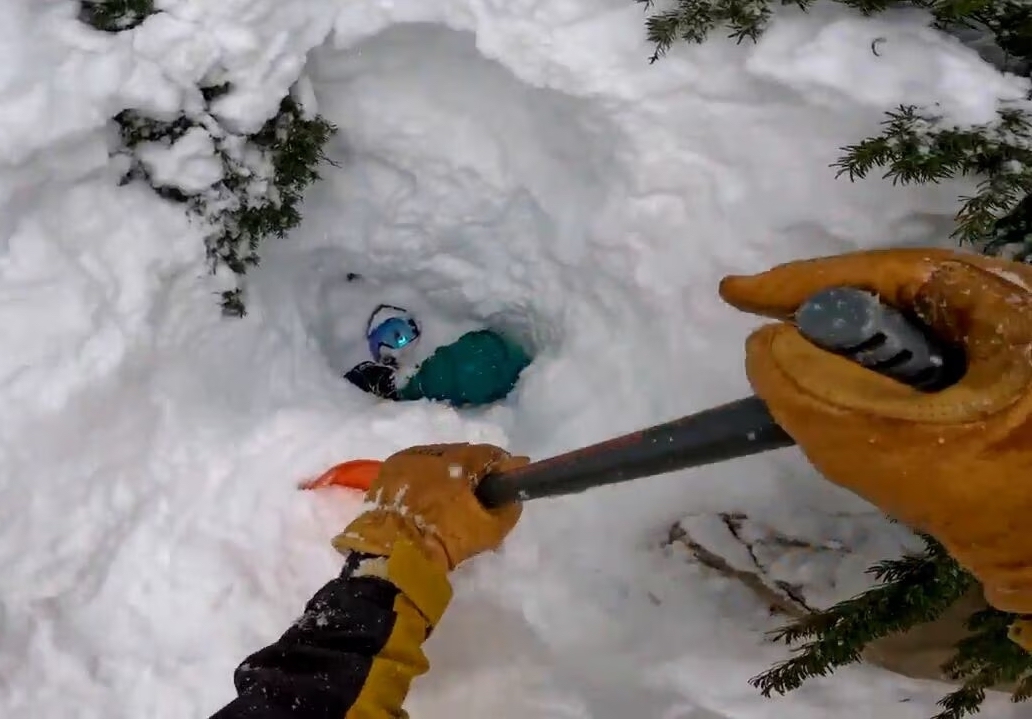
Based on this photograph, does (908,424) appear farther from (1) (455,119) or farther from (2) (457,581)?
(1) (455,119)

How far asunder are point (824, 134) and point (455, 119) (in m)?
0.92

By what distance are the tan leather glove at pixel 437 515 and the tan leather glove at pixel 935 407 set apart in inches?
30.5

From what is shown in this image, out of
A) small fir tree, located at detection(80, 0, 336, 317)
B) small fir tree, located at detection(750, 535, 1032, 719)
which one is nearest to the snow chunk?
small fir tree, located at detection(80, 0, 336, 317)

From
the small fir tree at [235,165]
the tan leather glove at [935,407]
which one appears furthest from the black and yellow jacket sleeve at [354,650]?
the small fir tree at [235,165]

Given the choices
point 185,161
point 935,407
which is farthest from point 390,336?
point 935,407

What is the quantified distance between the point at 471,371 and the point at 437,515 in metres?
0.90

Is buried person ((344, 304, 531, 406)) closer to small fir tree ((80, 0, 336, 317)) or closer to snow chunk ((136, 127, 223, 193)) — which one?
small fir tree ((80, 0, 336, 317))

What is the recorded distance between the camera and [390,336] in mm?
2594

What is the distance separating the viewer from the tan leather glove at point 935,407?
84 cm

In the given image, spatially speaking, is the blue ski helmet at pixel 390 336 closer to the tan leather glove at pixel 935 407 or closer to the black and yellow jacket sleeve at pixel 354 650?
the black and yellow jacket sleeve at pixel 354 650

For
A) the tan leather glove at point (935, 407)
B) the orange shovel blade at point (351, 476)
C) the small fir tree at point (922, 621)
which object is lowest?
the orange shovel blade at point (351, 476)

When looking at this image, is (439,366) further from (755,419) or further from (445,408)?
(755,419)

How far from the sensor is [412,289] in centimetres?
264

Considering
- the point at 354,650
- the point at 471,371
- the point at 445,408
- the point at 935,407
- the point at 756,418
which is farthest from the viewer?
the point at 471,371
